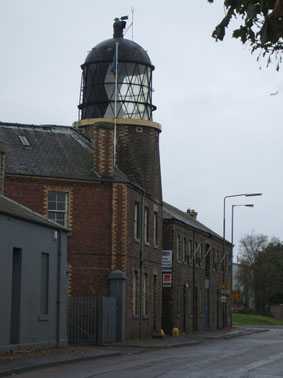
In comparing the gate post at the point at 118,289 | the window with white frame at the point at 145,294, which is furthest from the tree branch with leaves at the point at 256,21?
the window with white frame at the point at 145,294

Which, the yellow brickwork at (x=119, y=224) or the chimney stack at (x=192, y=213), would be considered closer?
the yellow brickwork at (x=119, y=224)

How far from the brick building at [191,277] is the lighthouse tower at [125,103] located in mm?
6567

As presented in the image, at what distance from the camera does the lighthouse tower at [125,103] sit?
40.2m

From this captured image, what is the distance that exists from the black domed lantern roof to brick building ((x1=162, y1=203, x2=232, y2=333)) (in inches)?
352

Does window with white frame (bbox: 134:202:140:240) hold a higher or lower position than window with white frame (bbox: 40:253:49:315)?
higher

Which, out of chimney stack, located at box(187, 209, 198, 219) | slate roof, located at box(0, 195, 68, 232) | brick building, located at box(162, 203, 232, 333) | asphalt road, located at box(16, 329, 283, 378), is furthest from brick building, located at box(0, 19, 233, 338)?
chimney stack, located at box(187, 209, 198, 219)

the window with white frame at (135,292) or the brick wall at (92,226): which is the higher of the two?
the brick wall at (92,226)

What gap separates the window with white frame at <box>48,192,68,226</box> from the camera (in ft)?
115

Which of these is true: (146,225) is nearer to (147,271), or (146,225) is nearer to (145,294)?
(147,271)

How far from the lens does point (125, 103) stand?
40.3 metres

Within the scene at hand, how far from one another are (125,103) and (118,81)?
1171 millimetres

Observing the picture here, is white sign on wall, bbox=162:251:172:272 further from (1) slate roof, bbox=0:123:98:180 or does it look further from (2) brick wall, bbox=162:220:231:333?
(1) slate roof, bbox=0:123:98:180

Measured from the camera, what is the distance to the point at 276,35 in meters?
8.55

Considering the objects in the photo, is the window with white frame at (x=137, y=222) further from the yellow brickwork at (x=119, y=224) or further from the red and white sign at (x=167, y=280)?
the red and white sign at (x=167, y=280)
